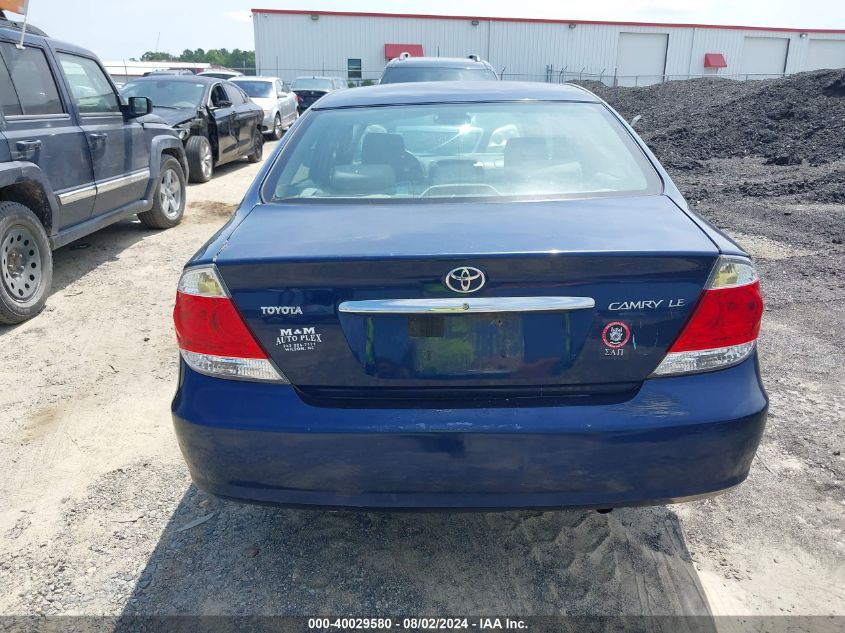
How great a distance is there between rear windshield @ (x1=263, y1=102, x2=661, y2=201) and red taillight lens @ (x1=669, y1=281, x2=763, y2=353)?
0.71 metres

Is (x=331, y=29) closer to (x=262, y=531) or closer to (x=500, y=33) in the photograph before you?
(x=500, y=33)

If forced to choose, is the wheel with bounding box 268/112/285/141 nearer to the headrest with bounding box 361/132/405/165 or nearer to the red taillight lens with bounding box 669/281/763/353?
the headrest with bounding box 361/132/405/165

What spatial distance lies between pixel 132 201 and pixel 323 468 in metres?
5.90

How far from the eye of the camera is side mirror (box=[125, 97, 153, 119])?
22.7 feet

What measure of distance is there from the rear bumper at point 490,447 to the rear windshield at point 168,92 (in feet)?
32.5

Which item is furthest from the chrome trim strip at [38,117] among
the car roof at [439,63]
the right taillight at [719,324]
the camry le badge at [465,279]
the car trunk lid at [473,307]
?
the car roof at [439,63]

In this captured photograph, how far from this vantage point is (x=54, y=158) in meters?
5.51

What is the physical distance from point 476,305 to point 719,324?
2.53 ft

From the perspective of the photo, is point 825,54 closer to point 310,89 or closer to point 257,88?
point 310,89

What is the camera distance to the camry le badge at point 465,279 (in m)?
2.05

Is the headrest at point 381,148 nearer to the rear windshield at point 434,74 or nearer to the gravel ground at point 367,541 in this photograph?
the gravel ground at point 367,541

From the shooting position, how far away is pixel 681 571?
2.58m

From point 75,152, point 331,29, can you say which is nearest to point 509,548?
point 75,152

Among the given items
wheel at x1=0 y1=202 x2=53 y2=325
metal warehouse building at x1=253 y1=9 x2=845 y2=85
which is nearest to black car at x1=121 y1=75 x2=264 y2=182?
wheel at x1=0 y1=202 x2=53 y2=325
